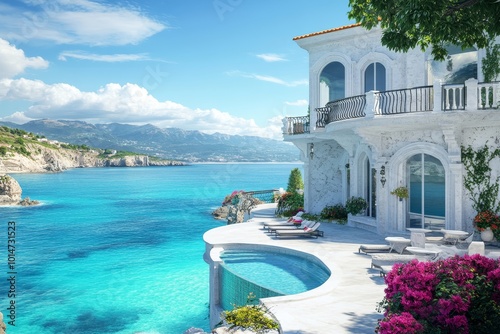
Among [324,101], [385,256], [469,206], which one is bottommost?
[385,256]

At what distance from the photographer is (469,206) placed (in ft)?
53.1

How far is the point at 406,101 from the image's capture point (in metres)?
16.5

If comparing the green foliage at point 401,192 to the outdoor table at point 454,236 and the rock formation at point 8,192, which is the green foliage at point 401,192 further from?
the rock formation at point 8,192

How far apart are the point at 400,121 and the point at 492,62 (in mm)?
4157

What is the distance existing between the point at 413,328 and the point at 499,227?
1130 centimetres

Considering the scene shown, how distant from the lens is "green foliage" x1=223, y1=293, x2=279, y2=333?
315 inches

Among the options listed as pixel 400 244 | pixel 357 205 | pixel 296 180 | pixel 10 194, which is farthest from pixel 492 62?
pixel 10 194

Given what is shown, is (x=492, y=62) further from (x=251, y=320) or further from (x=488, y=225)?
(x=251, y=320)

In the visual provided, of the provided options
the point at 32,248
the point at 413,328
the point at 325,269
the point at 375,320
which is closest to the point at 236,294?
the point at 325,269

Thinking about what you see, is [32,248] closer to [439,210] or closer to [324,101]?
[324,101]

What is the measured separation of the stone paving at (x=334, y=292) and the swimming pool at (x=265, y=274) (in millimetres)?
446

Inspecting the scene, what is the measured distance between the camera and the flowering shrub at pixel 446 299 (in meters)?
6.18

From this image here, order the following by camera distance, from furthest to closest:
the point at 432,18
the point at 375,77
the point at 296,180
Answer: the point at 296,180, the point at 375,77, the point at 432,18

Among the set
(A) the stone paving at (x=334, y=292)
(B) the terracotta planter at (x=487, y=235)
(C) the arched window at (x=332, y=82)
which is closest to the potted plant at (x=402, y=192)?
(A) the stone paving at (x=334, y=292)
